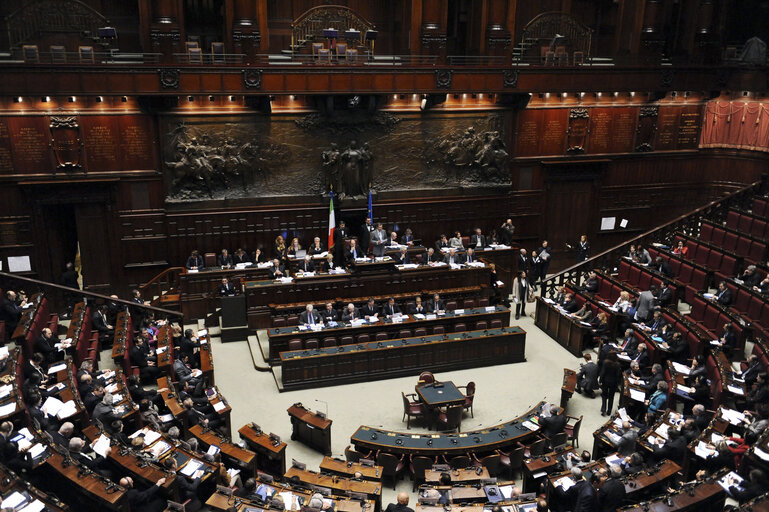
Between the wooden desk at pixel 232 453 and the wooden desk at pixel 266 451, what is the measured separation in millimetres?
321

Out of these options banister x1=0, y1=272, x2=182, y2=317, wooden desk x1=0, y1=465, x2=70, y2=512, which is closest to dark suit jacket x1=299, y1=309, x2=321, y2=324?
banister x1=0, y1=272, x2=182, y2=317

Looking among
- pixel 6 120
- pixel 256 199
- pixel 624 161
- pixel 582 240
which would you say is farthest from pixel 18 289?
pixel 624 161

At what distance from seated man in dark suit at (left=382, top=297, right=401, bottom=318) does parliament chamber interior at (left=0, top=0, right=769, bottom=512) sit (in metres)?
0.08

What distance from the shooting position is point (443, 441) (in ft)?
35.1

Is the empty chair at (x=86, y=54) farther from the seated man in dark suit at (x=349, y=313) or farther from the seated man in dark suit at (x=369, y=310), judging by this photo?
the seated man in dark suit at (x=369, y=310)

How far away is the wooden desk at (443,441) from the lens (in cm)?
1049

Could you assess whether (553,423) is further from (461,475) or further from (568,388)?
(461,475)

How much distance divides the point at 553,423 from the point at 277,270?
8.27 m

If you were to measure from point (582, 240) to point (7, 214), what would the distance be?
15.3 m

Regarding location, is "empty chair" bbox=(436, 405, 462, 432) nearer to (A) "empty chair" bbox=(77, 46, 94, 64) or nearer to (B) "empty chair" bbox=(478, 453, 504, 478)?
(B) "empty chair" bbox=(478, 453, 504, 478)

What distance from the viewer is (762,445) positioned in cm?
892

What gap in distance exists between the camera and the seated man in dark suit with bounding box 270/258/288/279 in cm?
1645

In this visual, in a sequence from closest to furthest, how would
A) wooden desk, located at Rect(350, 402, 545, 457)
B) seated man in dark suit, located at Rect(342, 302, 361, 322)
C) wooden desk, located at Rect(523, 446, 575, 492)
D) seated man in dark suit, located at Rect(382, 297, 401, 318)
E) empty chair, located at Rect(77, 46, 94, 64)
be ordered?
wooden desk, located at Rect(523, 446, 575, 492) → wooden desk, located at Rect(350, 402, 545, 457) → seated man in dark suit, located at Rect(342, 302, 361, 322) → empty chair, located at Rect(77, 46, 94, 64) → seated man in dark suit, located at Rect(382, 297, 401, 318)

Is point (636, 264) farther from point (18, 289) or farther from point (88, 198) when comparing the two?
point (18, 289)
